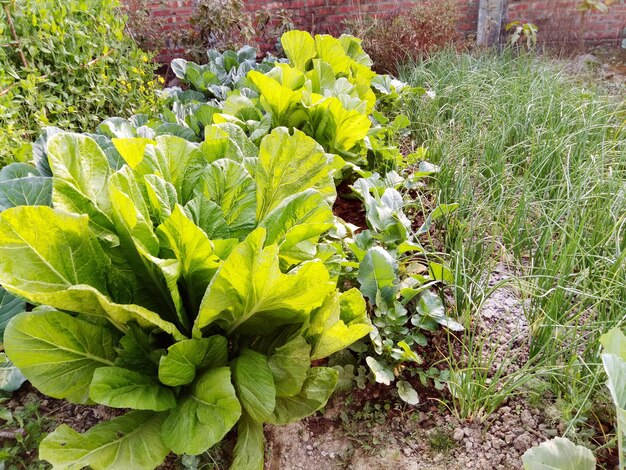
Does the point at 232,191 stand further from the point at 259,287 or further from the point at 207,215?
the point at 259,287

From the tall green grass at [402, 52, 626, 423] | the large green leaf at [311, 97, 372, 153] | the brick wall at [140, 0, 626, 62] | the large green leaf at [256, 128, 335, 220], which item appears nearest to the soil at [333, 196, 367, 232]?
the large green leaf at [311, 97, 372, 153]

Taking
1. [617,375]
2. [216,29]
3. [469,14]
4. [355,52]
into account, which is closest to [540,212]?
[617,375]

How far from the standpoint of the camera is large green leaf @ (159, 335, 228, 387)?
3.23ft

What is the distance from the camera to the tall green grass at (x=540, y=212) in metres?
1.28

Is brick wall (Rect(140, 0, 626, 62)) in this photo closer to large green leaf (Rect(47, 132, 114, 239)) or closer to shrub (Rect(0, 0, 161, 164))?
shrub (Rect(0, 0, 161, 164))

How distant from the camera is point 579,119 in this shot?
8.14ft

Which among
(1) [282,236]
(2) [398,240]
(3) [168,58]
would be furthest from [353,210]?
(3) [168,58]

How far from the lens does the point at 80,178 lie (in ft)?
3.41

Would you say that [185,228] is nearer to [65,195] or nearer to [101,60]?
[65,195]

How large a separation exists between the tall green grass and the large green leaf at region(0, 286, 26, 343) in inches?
48.5

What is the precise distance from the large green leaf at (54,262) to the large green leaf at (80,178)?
9 centimetres

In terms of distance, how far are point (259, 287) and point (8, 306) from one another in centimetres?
76

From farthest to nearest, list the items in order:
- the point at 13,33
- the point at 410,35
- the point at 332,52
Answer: the point at 410,35 < the point at 332,52 < the point at 13,33

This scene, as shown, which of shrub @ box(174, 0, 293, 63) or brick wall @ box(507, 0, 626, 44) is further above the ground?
shrub @ box(174, 0, 293, 63)
